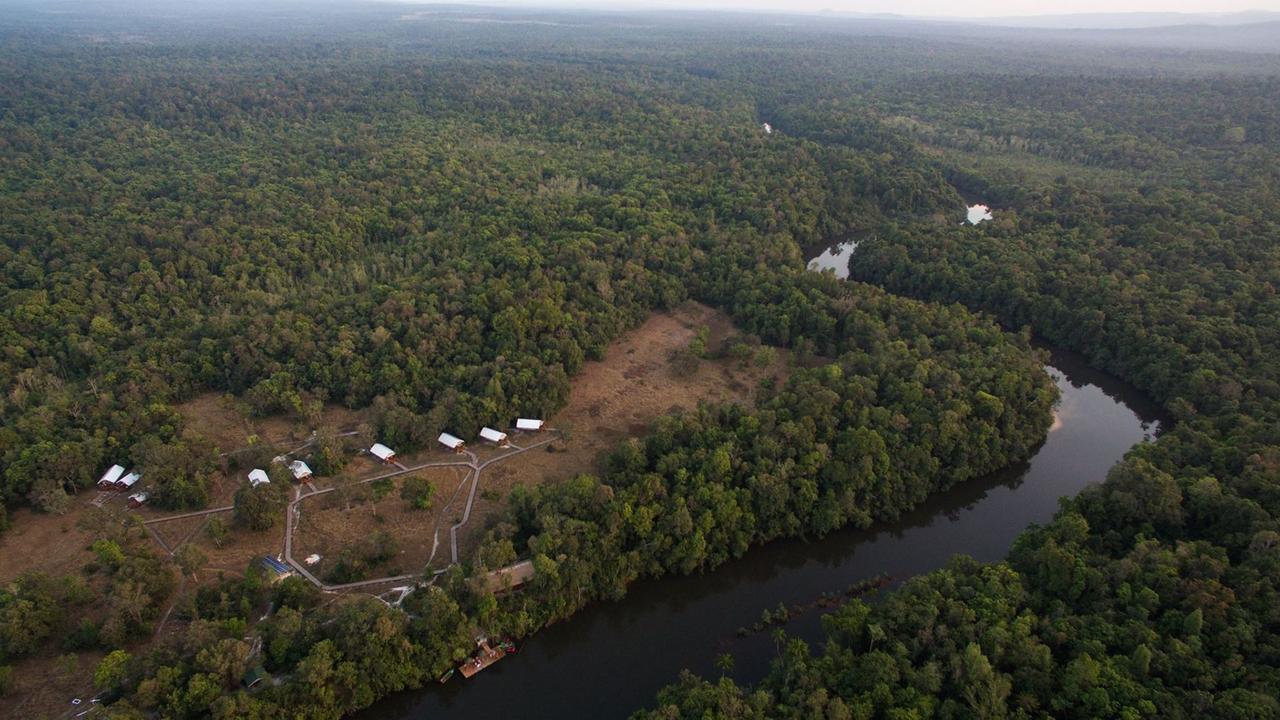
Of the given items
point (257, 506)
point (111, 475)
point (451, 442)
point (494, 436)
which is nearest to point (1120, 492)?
point (494, 436)

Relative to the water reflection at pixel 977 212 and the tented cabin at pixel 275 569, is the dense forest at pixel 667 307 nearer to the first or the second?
the tented cabin at pixel 275 569

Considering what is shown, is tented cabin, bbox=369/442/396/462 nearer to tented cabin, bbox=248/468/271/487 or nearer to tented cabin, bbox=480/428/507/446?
tented cabin, bbox=480/428/507/446

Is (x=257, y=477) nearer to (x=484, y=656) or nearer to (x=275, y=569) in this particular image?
(x=275, y=569)

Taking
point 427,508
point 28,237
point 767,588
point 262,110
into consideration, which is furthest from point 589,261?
point 262,110

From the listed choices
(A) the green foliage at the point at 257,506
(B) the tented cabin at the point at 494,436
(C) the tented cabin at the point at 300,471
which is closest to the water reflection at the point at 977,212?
(B) the tented cabin at the point at 494,436

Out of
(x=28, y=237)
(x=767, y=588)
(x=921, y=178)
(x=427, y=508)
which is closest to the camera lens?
(x=767, y=588)

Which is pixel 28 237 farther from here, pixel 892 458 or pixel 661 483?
pixel 892 458
